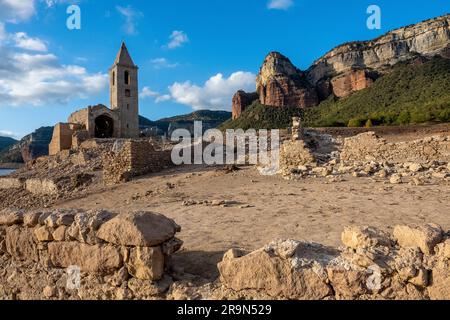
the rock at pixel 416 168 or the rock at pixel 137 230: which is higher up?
the rock at pixel 416 168

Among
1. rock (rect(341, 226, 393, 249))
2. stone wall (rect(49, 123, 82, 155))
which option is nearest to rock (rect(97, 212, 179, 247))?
rock (rect(341, 226, 393, 249))

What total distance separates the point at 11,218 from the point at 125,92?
109ft

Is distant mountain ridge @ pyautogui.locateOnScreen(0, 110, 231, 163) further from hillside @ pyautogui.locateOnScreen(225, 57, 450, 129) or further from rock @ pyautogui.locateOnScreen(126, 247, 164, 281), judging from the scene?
rock @ pyautogui.locateOnScreen(126, 247, 164, 281)

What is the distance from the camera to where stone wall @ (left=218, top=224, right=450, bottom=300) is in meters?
2.98

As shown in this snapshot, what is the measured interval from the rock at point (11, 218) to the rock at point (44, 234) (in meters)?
0.57

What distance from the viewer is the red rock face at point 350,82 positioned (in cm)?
8300

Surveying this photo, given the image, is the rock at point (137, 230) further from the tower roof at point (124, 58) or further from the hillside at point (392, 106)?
the hillside at point (392, 106)

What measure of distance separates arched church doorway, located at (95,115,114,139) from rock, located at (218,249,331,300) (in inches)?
1311

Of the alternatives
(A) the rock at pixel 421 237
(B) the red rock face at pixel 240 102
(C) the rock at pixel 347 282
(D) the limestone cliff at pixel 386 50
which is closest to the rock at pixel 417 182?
(A) the rock at pixel 421 237

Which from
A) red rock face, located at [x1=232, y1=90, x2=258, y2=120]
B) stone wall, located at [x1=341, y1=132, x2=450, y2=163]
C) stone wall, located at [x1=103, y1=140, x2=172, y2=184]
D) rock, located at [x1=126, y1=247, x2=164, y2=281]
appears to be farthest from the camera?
red rock face, located at [x1=232, y1=90, x2=258, y2=120]

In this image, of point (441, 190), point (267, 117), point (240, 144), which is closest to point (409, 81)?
point (267, 117)

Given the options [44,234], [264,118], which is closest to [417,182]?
[44,234]

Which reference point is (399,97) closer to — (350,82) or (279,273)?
(350,82)

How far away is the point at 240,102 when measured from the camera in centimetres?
9325
